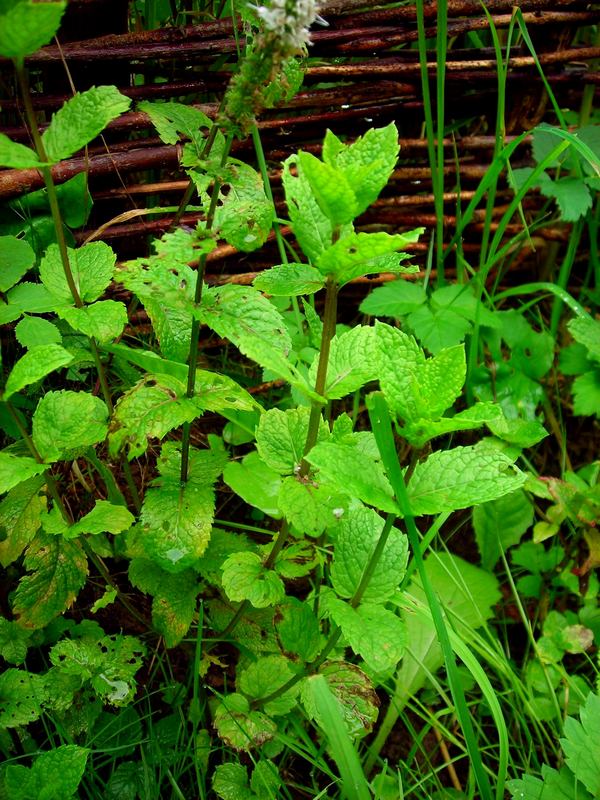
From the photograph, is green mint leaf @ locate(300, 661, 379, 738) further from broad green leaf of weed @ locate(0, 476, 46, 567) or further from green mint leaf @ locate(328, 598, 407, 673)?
broad green leaf of weed @ locate(0, 476, 46, 567)

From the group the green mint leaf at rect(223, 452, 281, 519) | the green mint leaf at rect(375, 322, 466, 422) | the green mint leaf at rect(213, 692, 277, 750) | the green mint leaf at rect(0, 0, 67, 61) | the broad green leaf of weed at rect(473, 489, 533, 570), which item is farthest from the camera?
the broad green leaf of weed at rect(473, 489, 533, 570)

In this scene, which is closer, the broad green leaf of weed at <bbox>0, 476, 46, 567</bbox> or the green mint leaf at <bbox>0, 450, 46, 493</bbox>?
the green mint leaf at <bbox>0, 450, 46, 493</bbox>

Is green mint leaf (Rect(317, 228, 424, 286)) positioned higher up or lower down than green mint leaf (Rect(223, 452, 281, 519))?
higher up

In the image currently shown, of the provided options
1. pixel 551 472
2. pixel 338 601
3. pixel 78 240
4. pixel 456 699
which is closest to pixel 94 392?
pixel 78 240

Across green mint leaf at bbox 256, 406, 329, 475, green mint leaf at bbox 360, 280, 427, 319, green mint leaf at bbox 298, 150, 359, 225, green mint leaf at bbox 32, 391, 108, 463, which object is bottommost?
green mint leaf at bbox 360, 280, 427, 319

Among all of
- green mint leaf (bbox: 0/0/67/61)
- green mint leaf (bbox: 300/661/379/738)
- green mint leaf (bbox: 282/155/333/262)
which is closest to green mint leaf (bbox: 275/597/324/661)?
green mint leaf (bbox: 300/661/379/738)

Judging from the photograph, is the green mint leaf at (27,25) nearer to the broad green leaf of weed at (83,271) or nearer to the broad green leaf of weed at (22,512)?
the broad green leaf of weed at (83,271)
